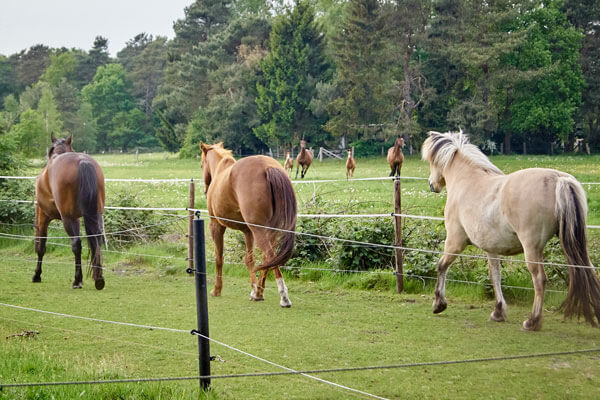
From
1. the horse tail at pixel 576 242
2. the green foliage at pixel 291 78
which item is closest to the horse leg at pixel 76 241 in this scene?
the horse tail at pixel 576 242

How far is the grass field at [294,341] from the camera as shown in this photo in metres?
3.74

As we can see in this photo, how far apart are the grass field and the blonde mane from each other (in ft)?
4.98

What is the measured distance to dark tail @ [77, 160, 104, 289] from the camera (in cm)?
704

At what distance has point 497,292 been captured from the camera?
5496mm

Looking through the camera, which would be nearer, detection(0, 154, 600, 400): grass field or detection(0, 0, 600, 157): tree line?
detection(0, 154, 600, 400): grass field

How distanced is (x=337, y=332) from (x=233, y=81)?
125 ft

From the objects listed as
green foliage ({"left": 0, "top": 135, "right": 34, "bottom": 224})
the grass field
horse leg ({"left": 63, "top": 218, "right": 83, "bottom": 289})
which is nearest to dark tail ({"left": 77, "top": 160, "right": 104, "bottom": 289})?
horse leg ({"left": 63, "top": 218, "right": 83, "bottom": 289})

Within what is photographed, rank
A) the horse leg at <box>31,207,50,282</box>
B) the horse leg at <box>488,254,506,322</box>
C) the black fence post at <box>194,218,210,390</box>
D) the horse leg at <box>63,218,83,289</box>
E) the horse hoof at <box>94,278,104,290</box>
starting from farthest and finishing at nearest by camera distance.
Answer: the horse leg at <box>31,207,50,282</box>, the horse leg at <box>63,218,83,289</box>, the horse hoof at <box>94,278,104,290</box>, the horse leg at <box>488,254,506,322</box>, the black fence post at <box>194,218,210,390</box>

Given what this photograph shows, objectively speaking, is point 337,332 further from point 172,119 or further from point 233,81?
point 172,119

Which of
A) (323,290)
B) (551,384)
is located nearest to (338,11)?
(323,290)

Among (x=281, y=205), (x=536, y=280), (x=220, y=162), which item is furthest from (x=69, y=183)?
(x=536, y=280)

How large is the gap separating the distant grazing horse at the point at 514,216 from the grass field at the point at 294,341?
1.45 feet

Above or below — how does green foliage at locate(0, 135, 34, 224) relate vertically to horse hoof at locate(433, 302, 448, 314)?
above

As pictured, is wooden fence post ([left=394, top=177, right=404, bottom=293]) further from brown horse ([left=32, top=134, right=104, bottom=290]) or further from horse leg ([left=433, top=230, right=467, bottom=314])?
brown horse ([left=32, top=134, right=104, bottom=290])
